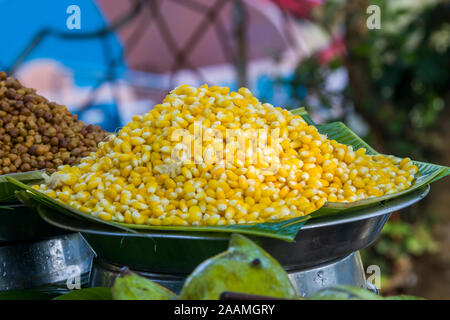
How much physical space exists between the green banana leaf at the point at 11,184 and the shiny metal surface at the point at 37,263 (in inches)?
7.7

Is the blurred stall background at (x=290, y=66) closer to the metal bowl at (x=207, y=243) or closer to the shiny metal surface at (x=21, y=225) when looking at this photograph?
the shiny metal surface at (x=21, y=225)

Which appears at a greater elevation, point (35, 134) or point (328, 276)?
point (35, 134)

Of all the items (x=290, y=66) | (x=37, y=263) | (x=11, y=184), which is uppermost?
(x=290, y=66)

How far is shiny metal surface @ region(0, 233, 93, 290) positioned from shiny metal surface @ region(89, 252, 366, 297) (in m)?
0.26

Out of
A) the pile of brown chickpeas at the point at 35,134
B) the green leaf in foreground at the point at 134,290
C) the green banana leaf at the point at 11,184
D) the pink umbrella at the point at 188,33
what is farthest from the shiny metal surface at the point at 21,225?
the pink umbrella at the point at 188,33

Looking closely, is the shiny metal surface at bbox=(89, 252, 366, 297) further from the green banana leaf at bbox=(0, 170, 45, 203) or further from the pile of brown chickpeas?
the pile of brown chickpeas

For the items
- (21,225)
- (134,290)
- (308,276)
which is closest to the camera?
(134,290)

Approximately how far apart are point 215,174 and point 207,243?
20 cm

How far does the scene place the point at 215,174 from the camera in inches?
46.5

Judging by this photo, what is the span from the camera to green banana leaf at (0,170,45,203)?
4.16 feet

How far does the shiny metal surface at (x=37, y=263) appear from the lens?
57.4 inches

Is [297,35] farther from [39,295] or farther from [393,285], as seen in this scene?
[39,295]

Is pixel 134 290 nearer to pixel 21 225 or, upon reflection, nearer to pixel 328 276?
pixel 328 276

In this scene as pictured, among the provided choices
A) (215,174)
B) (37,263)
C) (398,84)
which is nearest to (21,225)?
(37,263)
